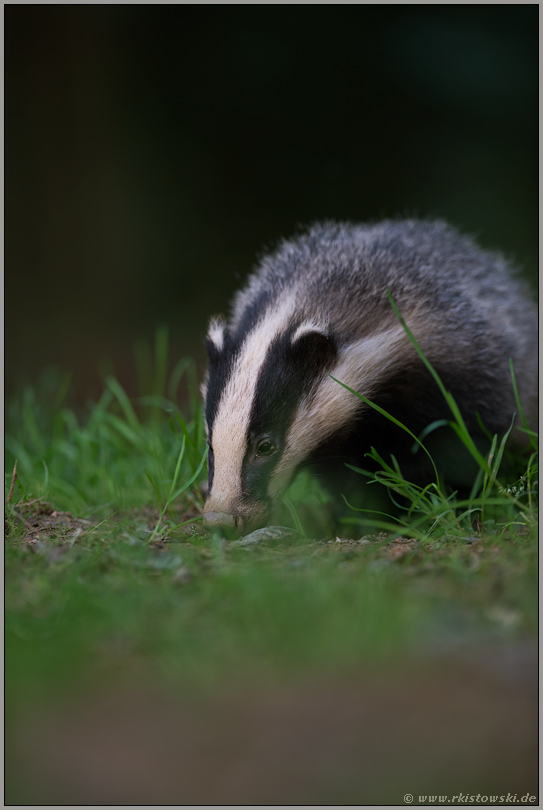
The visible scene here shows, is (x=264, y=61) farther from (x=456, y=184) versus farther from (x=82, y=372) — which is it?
(x=82, y=372)

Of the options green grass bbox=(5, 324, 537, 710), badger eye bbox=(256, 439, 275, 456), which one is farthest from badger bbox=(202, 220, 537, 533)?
green grass bbox=(5, 324, 537, 710)

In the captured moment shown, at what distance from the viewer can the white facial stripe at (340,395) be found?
107 inches

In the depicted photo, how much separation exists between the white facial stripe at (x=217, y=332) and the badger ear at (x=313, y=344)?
351 millimetres

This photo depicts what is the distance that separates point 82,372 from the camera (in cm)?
786

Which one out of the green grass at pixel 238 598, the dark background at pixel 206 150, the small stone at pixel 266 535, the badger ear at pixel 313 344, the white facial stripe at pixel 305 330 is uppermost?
the dark background at pixel 206 150

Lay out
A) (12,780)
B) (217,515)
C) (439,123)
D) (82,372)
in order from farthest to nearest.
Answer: (82,372) < (439,123) < (217,515) < (12,780)

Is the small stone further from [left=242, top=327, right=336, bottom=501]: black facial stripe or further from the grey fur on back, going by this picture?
the grey fur on back

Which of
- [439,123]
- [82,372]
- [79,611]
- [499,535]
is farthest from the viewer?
[82,372]

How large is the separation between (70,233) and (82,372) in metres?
1.53

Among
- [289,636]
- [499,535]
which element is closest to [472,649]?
[289,636]

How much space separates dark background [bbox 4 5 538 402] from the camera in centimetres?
616

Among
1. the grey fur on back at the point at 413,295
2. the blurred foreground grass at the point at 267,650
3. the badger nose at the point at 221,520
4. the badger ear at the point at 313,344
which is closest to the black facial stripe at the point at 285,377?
the badger ear at the point at 313,344

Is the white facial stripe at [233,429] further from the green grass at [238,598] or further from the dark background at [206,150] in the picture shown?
the dark background at [206,150]

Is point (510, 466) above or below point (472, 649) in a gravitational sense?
below
